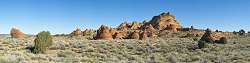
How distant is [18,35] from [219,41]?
3254 cm

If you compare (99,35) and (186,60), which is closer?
(186,60)

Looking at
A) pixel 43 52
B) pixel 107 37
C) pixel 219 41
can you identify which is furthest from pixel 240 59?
pixel 107 37

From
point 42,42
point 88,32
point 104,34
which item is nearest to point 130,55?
point 42,42

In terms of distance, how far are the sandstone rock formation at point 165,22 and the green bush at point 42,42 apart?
209 ft

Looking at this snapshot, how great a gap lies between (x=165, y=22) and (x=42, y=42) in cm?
6979

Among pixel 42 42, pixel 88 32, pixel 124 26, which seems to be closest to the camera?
pixel 42 42

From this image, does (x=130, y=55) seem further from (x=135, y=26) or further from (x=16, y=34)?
(x=135, y=26)

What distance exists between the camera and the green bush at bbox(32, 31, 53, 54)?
124 feet

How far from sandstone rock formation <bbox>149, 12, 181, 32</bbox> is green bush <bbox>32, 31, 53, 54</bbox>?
63632 millimetres

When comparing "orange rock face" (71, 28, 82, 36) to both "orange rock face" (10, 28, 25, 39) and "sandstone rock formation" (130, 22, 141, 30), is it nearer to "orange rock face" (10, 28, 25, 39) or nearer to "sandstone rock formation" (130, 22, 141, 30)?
"sandstone rock formation" (130, 22, 141, 30)

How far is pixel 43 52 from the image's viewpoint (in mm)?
37531

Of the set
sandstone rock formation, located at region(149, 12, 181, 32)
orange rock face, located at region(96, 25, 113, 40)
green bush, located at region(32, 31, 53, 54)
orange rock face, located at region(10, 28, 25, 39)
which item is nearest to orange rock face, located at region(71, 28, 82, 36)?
sandstone rock formation, located at region(149, 12, 181, 32)

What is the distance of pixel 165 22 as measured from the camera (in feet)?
353

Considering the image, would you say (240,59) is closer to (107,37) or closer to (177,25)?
(107,37)
